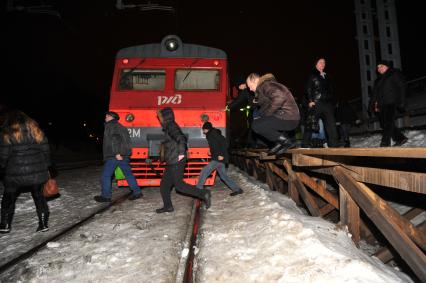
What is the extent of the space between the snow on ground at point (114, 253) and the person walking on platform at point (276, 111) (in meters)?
1.67

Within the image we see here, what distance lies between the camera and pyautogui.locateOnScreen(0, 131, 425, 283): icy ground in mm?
2494

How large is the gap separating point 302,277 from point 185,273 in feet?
3.19

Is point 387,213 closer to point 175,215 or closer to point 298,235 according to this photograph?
point 298,235

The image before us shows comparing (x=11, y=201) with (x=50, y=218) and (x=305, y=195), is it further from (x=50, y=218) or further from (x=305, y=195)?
(x=305, y=195)

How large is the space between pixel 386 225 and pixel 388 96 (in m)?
3.75

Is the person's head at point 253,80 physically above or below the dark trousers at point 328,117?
above

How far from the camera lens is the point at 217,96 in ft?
21.7

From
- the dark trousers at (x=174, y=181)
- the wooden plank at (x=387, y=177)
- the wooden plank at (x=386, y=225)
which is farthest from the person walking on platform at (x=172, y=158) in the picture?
the wooden plank at (x=386, y=225)

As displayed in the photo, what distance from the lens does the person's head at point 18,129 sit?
3.79m

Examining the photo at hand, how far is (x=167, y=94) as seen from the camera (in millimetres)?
6543

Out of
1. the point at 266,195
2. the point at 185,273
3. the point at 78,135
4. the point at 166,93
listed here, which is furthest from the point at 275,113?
the point at 78,135

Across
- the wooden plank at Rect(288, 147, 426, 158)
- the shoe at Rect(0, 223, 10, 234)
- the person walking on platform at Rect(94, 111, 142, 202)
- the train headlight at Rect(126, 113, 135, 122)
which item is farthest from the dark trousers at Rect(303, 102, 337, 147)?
the shoe at Rect(0, 223, 10, 234)

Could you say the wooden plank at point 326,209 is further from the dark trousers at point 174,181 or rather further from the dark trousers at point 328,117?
the dark trousers at point 174,181

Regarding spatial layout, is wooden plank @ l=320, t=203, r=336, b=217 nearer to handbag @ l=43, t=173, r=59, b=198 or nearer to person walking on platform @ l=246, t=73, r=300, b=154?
person walking on platform @ l=246, t=73, r=300, b=154
